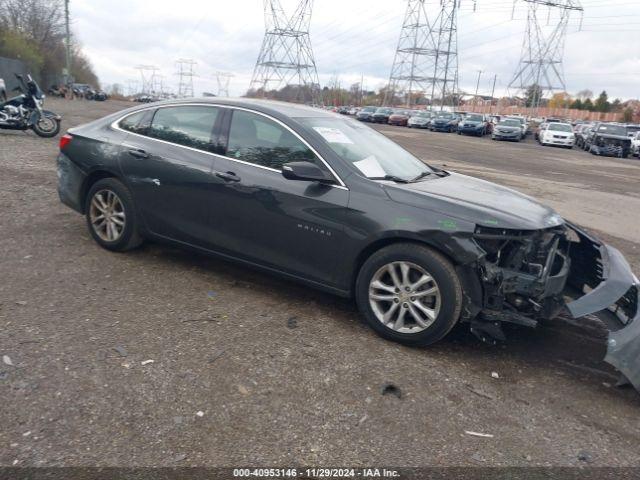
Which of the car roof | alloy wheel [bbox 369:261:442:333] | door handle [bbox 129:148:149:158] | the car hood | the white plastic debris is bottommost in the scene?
the white plastic debris

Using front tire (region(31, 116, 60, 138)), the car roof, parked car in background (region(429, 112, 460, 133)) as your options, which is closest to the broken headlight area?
the car roof

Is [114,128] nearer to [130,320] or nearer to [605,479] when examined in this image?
[130,320]

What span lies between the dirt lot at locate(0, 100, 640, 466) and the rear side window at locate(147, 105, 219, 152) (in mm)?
1194

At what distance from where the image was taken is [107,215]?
5219mm

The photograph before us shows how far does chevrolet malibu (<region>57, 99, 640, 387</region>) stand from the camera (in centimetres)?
367

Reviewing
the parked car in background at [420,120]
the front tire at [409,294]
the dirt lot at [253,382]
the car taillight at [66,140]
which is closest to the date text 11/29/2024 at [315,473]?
the dirt lot at [253,382]

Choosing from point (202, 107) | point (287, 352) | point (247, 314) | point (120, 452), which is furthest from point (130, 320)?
point (202, 107)

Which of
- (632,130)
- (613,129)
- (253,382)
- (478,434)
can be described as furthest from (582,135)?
(253,382)

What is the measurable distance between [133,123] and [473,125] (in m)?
35.7

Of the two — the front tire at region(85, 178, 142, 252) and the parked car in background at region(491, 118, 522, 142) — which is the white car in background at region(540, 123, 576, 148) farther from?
the front tire at region(85, 178, 142, 252)

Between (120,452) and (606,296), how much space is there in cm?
313

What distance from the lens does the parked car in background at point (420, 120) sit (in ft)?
145

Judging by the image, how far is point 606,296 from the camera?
3627 millimetres

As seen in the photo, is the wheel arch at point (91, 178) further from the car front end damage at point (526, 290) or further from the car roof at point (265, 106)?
the car front end damage at point (526, 290)
